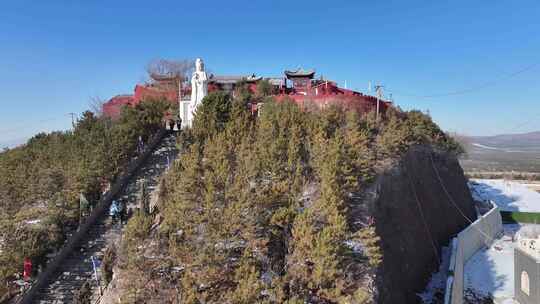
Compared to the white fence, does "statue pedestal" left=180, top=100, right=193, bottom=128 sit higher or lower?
higher

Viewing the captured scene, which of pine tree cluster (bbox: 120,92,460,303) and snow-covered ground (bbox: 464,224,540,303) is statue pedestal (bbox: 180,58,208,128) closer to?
pine tree cluster (bbox: 120,92,460,303)

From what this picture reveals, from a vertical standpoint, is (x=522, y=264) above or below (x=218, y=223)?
below

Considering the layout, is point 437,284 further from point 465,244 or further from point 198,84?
point 198,84

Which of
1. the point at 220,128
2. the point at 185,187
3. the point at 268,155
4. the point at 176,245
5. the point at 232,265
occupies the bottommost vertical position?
the point at 232,265

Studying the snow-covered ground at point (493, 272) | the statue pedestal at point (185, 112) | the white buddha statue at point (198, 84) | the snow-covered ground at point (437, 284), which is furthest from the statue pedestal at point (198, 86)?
the snow-covered ground at point (493, 272)

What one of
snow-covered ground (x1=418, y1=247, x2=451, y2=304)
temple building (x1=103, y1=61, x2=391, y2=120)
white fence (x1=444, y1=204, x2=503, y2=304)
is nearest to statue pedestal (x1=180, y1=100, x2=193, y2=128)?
temple building (x1=103, y1=61, x2=391, y2=120)

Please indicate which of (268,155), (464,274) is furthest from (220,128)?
(464,274)

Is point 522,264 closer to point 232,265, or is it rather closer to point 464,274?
point 464,274
